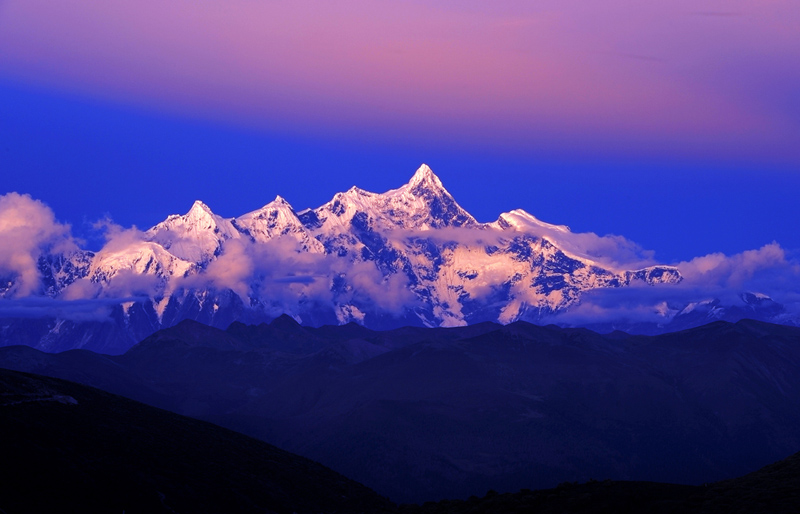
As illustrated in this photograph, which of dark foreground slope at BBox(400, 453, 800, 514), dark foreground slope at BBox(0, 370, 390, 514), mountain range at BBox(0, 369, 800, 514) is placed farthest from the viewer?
dark foreground slope at BBox(0, 370, 390, 514)

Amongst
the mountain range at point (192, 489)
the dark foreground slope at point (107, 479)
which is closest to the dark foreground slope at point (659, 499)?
the mountain range at point (192, 489)

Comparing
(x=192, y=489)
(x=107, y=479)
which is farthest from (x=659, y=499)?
(x=107, y=479)

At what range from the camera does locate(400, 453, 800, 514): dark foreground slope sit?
116 metres

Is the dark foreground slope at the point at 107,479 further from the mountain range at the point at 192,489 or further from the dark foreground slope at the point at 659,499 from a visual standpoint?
the dark foreground slope at the point at 659,499

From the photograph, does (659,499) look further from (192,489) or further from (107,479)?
(107,479)

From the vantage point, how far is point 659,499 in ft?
398

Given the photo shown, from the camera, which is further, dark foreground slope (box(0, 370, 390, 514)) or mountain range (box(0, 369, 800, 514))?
dark foreground slope (box(0, 370, 390, 514))

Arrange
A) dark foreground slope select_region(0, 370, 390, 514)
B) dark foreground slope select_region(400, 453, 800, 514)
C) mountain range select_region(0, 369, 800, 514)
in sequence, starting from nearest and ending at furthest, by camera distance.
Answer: dark foreground slope select_region(400, 453, 800, 514) < mountain range select_region(0, 369, 800, 514) < dark foreground slope select_region(0, 370, 390, 514)

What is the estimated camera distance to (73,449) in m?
180

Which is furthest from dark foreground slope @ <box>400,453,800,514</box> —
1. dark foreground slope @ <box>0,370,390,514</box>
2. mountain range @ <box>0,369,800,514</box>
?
dark foreground slope @ <box>0,370,390,514</box>

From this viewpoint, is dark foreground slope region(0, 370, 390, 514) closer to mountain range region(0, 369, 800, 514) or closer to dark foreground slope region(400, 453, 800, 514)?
mountain range region(0, 369, 800, 514)

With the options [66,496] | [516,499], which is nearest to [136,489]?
[66,496]

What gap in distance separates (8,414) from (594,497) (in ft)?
365

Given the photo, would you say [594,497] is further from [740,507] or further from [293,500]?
[293,500]
